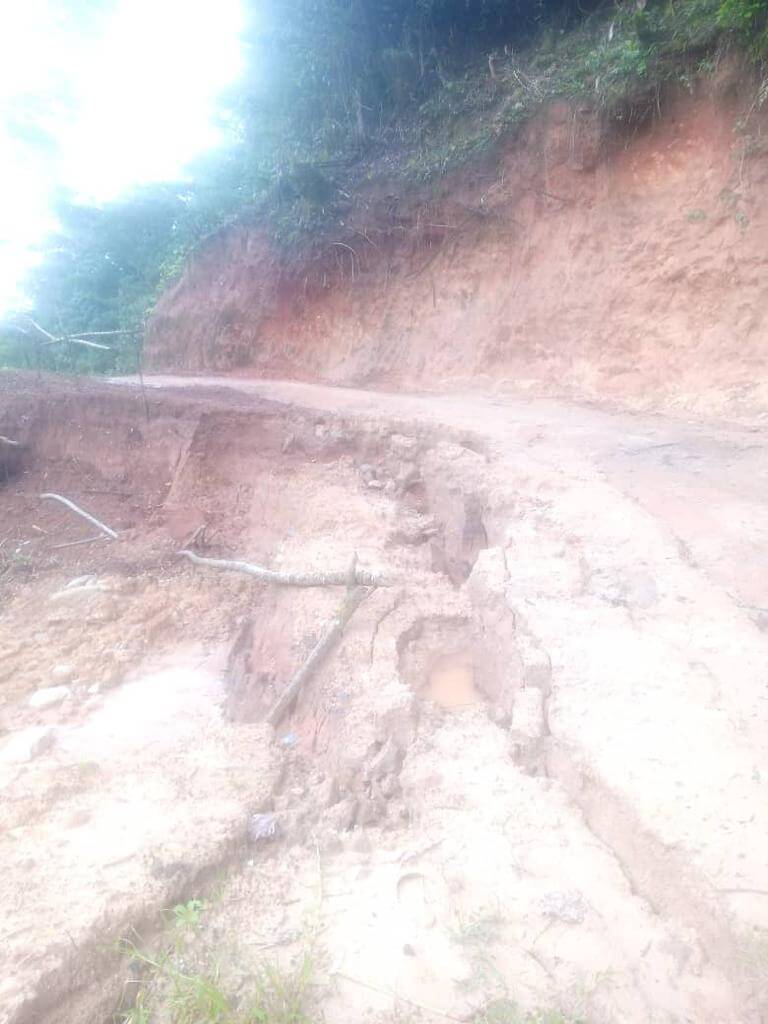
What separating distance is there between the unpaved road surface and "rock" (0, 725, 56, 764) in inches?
1.9

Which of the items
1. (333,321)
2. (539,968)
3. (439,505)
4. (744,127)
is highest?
(744,127)

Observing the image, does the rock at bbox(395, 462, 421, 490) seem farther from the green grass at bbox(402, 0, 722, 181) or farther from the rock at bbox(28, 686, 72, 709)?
the green grass at bbox(402, 0, 722, 181)

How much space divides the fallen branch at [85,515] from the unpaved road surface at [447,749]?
3.28 feet

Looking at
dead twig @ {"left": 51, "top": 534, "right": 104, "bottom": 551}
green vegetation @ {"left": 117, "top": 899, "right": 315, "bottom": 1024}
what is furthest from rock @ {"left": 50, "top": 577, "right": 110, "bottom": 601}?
green vegetation @ {"left": 117, "top": 899, "right": 315, "bottom": 1024}

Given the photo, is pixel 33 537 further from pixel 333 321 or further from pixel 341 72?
pixel 341 72

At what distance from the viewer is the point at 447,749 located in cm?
333

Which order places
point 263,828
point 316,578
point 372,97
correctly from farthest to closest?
point 372,97
point 316,578
point 263,828

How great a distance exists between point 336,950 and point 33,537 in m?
7.45

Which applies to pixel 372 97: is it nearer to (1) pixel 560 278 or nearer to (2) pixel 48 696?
(1) pixel 560 278

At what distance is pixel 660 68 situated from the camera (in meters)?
8.91

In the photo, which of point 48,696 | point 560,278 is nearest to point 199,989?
point 48,696

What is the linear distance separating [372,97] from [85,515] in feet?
37.7

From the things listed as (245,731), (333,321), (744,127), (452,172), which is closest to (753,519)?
(245,731)

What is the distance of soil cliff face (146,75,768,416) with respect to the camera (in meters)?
8.41
